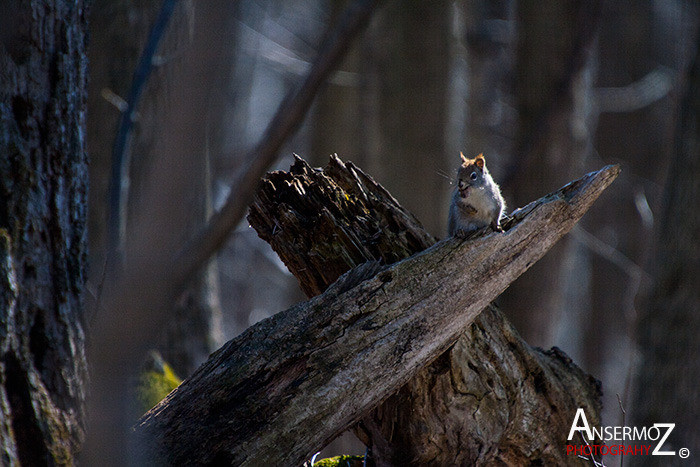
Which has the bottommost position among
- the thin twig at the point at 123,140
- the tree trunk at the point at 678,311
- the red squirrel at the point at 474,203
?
the tree trunk at the point at 678,311

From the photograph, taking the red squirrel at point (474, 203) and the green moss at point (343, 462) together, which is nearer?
the red squirrel at point (474, 203)

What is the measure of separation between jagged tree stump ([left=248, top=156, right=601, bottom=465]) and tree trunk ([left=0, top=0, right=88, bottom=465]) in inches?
35.5

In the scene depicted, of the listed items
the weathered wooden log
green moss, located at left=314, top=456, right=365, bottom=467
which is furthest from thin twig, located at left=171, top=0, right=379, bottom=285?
green moss, located at left=314, top=456, right=365, bottom=467

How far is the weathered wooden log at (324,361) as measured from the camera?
2113 mm

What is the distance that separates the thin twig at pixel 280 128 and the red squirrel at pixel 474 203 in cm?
88

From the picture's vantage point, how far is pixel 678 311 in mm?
4168

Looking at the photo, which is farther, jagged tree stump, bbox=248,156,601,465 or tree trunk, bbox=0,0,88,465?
jagged tree stump, bbox=248,156,601,465

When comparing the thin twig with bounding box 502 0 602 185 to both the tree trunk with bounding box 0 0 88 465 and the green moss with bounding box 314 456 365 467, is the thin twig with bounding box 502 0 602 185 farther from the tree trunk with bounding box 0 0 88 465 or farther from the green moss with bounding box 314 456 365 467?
the tree trunk with bounding box 0 0 88 465

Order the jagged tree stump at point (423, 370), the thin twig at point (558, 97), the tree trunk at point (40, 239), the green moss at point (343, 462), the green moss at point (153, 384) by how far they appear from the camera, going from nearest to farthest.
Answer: the tree trunk at point (40, 239), the jagged tree stump at point (423, 370), the green moss at point (343, 462), the green moss at point (153, 384), the thin twig at point (558, 97)

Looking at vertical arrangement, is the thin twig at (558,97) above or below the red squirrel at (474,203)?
above

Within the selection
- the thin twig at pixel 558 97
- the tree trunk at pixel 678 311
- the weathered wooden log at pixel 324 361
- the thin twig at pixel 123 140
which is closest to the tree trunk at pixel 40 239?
the weathered wooden log at pixel 324 361

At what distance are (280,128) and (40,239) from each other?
1.51 metres

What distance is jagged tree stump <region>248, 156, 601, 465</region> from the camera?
2504mm

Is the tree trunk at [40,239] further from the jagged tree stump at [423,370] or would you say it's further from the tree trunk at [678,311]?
the tree trunk at [678,311]
